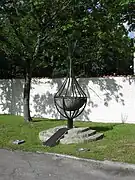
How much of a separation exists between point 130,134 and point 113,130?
0.87m

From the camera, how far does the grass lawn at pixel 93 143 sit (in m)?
7.98

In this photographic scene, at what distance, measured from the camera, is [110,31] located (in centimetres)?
1322

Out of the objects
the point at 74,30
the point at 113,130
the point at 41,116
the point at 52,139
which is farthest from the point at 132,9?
the point at 41,116

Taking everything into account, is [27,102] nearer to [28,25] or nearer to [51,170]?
[28,25]

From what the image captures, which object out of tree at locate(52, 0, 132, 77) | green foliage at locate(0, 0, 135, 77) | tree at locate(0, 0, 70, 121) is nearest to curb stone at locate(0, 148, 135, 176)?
green foliage at locate(0, 0, 135, 77)

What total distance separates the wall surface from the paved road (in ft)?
19.3

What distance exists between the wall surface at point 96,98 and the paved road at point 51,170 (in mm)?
5879

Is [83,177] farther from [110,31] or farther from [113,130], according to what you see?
[110,31]

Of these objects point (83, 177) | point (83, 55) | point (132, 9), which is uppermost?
point (132, 9)

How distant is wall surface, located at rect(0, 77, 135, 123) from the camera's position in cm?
1322

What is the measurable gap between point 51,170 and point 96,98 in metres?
7.50

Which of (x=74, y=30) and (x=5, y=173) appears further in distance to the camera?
(x=74, y=30)

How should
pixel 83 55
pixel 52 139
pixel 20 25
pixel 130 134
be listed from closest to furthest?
pixel 52 139, pixel 130 134, pixel 20 25, pixel 83 55

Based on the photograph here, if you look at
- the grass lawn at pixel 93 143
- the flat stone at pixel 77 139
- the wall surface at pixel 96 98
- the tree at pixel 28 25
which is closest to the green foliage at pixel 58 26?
the tree at pixel 28 25
